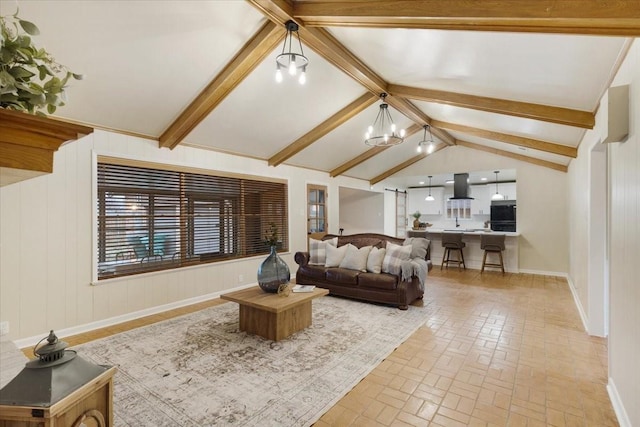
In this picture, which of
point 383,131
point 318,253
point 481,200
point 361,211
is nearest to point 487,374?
point 318,253

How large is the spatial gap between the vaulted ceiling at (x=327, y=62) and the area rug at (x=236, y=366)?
2633mm

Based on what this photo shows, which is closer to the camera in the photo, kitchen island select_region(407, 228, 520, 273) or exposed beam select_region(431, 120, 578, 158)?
exposed beam select_region(431, 120, 578, 158)

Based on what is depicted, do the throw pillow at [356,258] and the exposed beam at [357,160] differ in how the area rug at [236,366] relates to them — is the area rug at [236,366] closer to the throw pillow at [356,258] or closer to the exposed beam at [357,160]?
the throw pillow at [356,258]

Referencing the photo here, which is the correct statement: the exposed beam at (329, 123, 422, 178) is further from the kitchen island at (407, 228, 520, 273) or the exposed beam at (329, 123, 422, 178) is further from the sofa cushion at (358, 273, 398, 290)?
the sofa cushion at (358, 273, 398, 290)

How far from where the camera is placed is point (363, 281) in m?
4.57

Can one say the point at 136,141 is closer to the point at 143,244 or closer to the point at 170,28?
the point at 143,244

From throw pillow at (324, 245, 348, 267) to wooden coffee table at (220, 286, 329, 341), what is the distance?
4.68 feet

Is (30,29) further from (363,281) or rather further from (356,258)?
(356,258)

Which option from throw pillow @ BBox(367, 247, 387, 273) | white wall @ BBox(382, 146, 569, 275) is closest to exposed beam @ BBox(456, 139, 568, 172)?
white wall @ BBox(382, 146, 569, 275)

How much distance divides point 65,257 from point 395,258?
13.7 feet

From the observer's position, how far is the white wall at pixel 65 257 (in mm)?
3180

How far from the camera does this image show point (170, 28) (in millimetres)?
2740

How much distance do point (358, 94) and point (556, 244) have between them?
5.51 meters

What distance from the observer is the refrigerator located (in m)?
8.62
